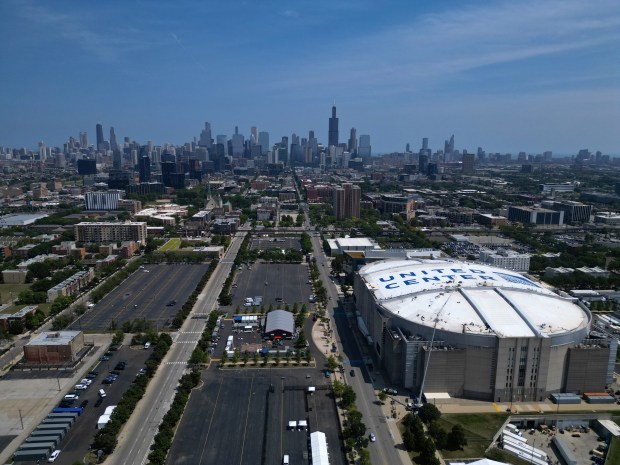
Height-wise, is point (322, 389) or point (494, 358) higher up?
point (494, 358)

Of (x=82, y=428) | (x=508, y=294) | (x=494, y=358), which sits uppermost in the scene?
(x=508, y=294)

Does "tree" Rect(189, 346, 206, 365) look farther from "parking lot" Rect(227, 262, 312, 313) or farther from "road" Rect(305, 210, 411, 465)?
"parking lot" Rect(227, 262, 312, 313)

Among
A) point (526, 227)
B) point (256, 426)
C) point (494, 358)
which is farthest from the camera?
point (526, 227)

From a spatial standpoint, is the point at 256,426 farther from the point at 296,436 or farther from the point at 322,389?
the point at 322,389

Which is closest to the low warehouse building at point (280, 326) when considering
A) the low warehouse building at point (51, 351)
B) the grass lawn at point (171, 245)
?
the low warehouse building at point (51, 351)

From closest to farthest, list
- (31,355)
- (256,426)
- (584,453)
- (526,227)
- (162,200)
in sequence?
(584,453)
(256,426)
(31,355)
(526,227)
(162,200)

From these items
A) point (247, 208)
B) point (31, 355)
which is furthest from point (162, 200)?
point (31, 355)

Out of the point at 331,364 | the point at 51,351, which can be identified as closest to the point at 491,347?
the point at 331,364
